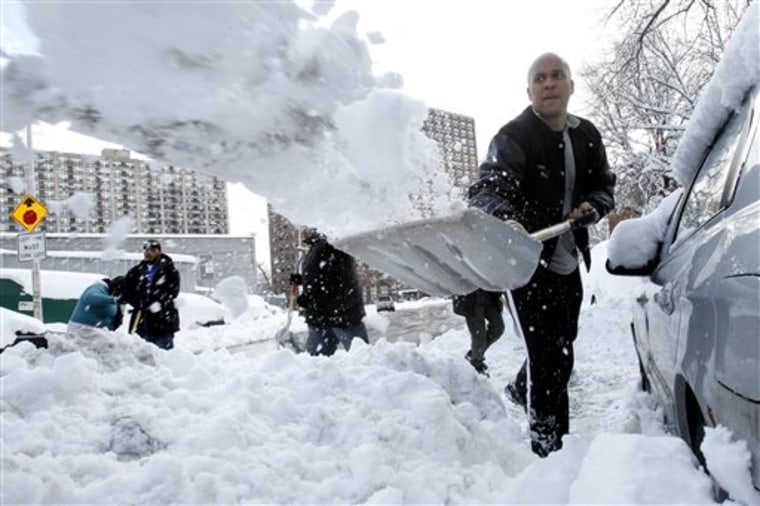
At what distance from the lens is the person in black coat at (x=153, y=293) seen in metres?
6.14

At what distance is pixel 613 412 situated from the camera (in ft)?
14.0

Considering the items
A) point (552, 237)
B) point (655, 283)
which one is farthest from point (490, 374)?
point (655, 283)

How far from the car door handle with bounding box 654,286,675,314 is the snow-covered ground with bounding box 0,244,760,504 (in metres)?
0.44

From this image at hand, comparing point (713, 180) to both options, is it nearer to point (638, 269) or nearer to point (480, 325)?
point (638, 269)

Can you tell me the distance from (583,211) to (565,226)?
14 cm

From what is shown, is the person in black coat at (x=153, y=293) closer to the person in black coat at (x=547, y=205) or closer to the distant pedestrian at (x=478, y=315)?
the distant pedestrian at (x=478, y=315)

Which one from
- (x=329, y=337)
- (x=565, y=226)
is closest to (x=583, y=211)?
(x=565, y=226)

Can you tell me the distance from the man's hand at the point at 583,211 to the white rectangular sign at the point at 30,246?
313 inches

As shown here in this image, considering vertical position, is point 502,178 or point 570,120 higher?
point 570,120

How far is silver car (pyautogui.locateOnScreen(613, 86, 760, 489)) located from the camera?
4.18 feet

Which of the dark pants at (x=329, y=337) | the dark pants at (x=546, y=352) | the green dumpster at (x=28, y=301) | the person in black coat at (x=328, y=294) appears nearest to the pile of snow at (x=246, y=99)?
the dark pants at (x=546, y=352)

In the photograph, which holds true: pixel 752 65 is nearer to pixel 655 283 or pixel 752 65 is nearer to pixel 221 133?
pixel 655 283

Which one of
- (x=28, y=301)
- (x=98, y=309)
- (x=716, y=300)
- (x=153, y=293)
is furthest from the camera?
(x=28, y=301)

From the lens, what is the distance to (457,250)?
293 cm
